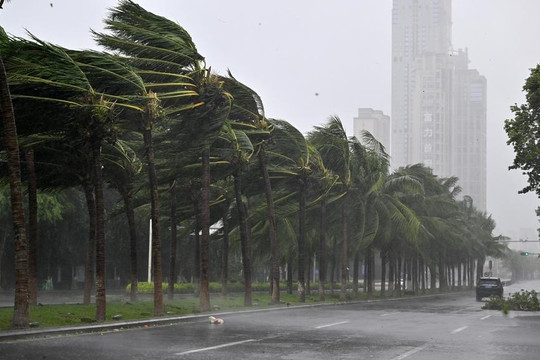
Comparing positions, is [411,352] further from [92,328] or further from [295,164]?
[295,164]

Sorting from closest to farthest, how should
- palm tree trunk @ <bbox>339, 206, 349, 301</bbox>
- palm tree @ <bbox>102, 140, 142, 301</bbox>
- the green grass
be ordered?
the green grass < palm tree @ <bbox>102, 140, 142, 301</bbox> < palm tree trunk @ <bbox>339, 206, 349, 301</bbox>

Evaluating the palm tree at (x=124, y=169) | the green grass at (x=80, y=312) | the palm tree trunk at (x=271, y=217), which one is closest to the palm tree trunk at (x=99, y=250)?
the green grass at (x=80, y=312)

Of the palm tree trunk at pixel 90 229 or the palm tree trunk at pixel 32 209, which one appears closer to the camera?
the palm tree trunk at pixel 32 209

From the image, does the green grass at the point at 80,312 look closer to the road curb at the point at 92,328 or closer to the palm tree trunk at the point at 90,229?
the road curb at the point at 92,328

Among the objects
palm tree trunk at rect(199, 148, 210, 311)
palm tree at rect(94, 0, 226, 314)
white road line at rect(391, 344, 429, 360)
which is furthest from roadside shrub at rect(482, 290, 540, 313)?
white road line at rect(391, 344, 429, 360)

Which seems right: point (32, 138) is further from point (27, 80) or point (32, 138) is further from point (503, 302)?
point (503, 302)

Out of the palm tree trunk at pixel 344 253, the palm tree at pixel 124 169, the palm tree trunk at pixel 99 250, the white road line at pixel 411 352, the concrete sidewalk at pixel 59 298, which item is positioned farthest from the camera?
the palm tree trunk at pixel 344 253

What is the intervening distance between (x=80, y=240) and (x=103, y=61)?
43040mm

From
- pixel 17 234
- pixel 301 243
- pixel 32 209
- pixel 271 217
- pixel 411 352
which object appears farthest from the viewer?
pixel 301 243

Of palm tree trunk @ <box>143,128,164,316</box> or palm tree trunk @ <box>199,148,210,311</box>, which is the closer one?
palm tree trunk @ <box>143,128,164,316</box>

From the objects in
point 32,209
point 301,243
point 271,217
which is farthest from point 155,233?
point 301,243

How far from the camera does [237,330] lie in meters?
20.2

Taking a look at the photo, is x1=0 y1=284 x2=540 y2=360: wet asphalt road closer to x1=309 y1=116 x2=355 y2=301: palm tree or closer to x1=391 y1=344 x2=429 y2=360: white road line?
x1=391 y1=344 x2=429 y2=360: white road line

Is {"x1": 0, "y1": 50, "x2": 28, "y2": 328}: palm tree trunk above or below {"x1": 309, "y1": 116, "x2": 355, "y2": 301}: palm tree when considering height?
below
